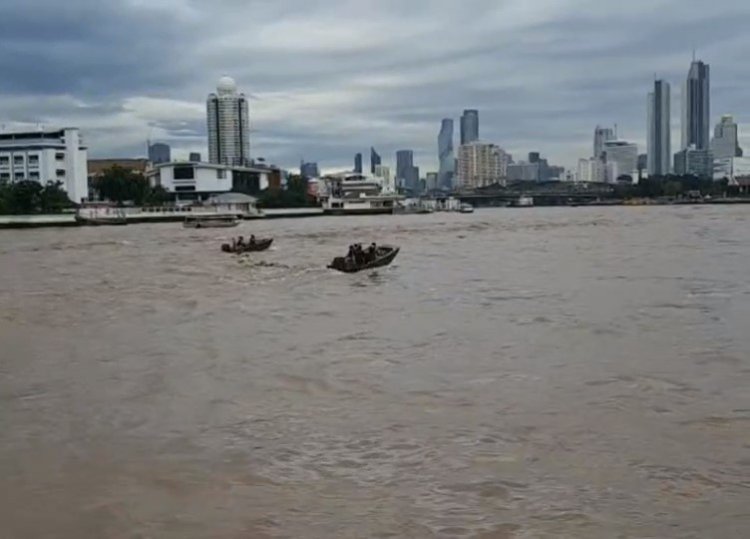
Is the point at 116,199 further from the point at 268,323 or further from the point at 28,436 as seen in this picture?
the point at 28,436

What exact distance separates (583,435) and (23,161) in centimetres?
9248

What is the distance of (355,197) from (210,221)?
38.8 m

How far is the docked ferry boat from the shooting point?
3937 inches

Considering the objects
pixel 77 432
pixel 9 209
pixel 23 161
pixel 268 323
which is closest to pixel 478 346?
pixel 268 323

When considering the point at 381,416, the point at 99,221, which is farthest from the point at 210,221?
the point at 381,416

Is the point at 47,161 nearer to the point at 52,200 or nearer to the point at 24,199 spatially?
the point at 52,200

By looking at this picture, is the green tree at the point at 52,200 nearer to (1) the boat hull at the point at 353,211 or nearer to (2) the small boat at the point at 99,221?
(2) the small boat at the point at 99,221

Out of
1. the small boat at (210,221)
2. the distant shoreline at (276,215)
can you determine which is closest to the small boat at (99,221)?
the distant shoreline at (276,215)

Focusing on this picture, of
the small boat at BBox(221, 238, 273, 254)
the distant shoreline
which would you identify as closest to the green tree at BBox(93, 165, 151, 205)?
the distant shoreline

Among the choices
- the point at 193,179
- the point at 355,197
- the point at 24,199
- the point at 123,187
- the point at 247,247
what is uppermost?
the point at 193,179

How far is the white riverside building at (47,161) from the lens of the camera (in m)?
90.4

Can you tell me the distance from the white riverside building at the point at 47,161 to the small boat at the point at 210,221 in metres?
26.4

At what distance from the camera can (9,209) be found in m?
71.8

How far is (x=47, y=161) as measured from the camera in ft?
296
